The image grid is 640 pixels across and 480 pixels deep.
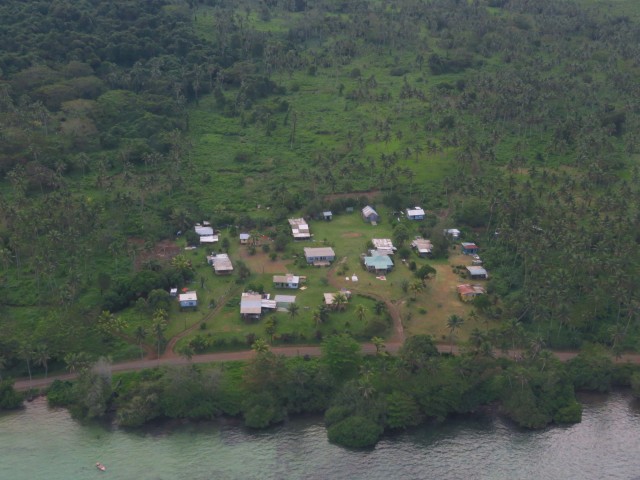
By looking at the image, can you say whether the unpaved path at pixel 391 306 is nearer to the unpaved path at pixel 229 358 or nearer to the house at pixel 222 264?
the unpaved path at pixel 229 358

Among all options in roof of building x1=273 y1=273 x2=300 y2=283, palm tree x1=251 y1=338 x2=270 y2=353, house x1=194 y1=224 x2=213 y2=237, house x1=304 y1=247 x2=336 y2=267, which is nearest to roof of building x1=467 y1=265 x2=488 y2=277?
house x1=304 y1=247 x2=336 y2=267

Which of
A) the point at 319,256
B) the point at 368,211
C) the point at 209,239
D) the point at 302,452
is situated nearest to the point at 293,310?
the point at 319,256

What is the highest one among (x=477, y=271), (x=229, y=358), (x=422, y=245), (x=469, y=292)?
(x=422, y=245)

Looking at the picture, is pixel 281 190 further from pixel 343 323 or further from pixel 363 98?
pixel 363 98

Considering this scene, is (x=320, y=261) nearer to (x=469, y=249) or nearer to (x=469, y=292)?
(x=469, y=292)

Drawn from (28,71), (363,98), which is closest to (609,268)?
(363,98)

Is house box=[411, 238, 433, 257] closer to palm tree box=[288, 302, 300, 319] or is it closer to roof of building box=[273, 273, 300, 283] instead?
roof of building box=[273, 273, 300, 283]

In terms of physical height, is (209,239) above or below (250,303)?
above
